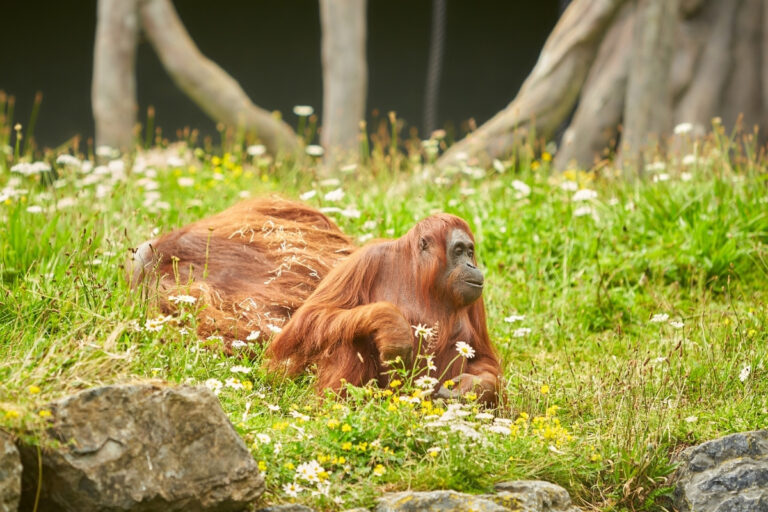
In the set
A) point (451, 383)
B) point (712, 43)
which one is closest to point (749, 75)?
point (712, 43)

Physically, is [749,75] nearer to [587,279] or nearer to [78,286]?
[587,279]

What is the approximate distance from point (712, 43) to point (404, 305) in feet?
17.7

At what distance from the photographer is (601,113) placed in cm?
788

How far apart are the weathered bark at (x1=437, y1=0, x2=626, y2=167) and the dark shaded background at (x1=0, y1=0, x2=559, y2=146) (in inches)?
A: 127

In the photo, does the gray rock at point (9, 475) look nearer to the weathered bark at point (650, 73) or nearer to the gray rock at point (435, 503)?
the gray rock at point (435, 503)

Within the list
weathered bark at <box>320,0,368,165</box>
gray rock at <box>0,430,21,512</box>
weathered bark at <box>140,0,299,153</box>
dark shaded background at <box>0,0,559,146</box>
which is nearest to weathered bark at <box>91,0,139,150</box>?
weathered bark at <box>140,0,299,153</box>

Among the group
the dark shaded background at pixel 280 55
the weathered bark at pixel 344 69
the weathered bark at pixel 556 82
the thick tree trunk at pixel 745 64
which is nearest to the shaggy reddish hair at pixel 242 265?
the weathered bark at pixel 344 69

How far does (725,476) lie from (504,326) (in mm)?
1715

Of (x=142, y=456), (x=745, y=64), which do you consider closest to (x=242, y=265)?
(x=142, y=456)

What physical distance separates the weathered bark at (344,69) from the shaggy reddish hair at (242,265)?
318cm

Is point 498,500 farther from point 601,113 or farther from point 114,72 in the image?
point 114,72

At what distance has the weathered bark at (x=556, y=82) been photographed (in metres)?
7.54

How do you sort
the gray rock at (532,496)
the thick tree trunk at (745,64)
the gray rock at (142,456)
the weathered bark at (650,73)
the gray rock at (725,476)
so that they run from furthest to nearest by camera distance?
the thick tree trunk at (745,64) → the weathered bark at (650,73) → the gray rock at (725,476) → the gray rock at (532,496) → the gray rock at (142,456)

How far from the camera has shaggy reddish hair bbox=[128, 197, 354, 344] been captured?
12.9 ft
